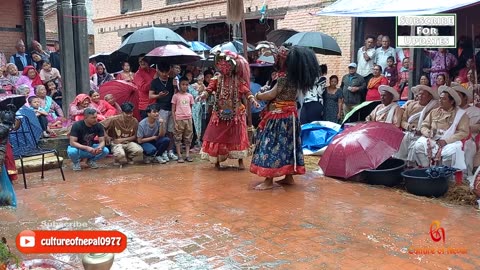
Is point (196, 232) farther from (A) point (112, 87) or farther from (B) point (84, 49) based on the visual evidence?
(B) point (84, 49)

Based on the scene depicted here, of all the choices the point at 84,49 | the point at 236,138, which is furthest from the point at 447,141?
the point at 84,49

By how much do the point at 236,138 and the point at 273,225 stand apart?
2.63 metres

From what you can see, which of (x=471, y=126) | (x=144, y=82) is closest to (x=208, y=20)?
(x=144, y=82)

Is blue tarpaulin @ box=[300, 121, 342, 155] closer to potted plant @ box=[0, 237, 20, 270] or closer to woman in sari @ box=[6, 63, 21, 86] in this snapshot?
woman in sari @ box=[6, 63, 21, 86]

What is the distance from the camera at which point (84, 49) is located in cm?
1014

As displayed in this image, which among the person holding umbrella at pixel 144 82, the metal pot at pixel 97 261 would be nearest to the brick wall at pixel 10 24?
the person holding umbrella at pixel 144 82

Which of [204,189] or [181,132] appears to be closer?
[204,189]

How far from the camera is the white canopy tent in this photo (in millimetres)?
5484

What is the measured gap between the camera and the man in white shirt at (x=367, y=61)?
10820 mm

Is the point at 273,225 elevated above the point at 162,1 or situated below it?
below

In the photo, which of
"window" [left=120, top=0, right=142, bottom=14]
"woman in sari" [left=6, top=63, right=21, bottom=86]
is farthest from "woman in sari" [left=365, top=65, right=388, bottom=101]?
"window" [left=120, top=0, right=142, bottom=14]

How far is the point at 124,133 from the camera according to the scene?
8.12 meters

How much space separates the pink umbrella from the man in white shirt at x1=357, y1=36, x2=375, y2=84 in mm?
3996

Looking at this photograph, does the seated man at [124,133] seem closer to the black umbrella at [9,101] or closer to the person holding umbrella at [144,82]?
the person holding umbrella at [144,82]
